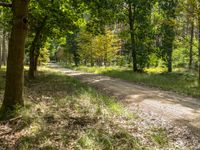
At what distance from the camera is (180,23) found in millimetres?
23484

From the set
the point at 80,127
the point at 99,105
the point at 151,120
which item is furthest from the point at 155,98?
the point at 80,127

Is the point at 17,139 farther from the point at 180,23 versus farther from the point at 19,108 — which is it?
the point at 180,23

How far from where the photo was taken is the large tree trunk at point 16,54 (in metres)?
10.2

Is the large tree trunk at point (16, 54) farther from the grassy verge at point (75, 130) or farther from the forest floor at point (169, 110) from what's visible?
the forest floor at point (169, 110)

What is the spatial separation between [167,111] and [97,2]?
5.77 m

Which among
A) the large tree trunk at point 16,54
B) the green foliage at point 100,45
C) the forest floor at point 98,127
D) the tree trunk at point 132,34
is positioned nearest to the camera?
the forest floor at point 98,127

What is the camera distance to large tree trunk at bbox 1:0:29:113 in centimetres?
1018

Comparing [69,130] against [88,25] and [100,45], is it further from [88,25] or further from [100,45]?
[100,45]

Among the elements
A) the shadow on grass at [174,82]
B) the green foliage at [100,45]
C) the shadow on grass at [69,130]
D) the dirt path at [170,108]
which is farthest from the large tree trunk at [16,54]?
the green foliage at [100,45]

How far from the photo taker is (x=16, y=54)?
10.3 metres

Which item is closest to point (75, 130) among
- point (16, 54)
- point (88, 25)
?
point (16, 54)

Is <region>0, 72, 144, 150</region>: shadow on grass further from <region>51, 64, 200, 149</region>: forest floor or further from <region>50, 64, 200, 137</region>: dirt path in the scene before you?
<region>50, 64, 200, 137</region>: dirt path

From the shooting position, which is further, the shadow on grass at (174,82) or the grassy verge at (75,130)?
the shadow on grass at (174,82)

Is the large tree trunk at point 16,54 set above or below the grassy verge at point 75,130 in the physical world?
above
